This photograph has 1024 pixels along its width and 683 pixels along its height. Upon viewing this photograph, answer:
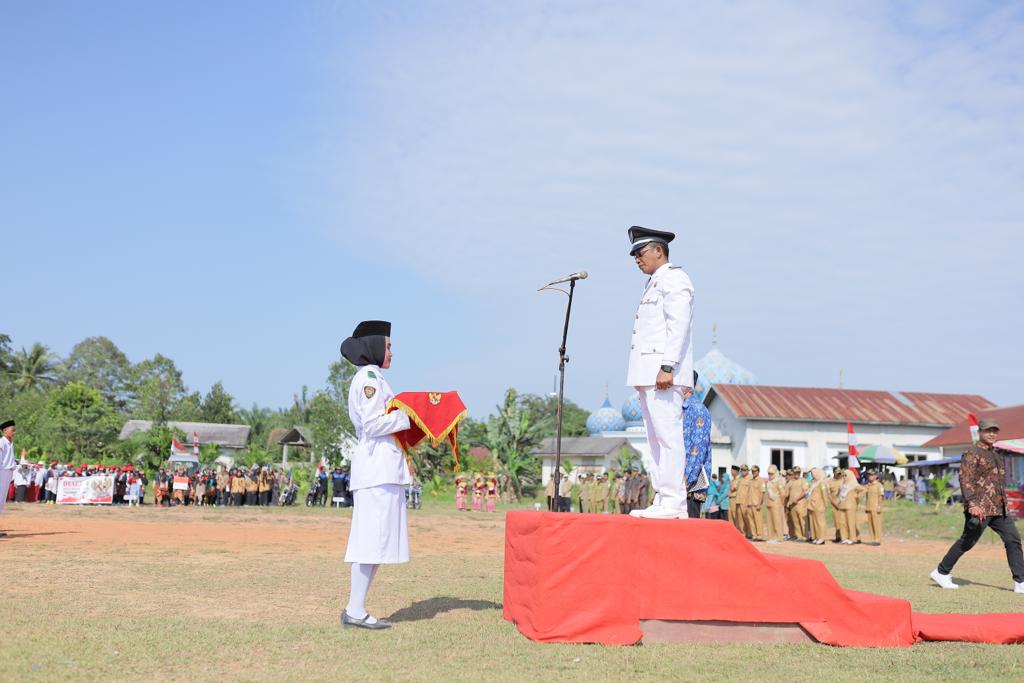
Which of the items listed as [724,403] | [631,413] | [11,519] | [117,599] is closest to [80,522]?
[11,519]

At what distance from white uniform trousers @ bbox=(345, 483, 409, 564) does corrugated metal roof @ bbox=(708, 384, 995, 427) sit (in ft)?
115

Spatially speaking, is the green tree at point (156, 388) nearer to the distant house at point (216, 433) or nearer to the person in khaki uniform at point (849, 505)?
the distant house at point (216, 433)

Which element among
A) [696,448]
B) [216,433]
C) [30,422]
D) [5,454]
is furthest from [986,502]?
[216,433]

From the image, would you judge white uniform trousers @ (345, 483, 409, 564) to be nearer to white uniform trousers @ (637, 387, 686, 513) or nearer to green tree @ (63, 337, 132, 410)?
white uniform trousers @ (637, 387, 686, 513)

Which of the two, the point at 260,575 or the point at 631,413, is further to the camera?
the point at 631,413

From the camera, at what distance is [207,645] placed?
17.9 feet

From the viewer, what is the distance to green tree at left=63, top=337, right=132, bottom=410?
8031 cm

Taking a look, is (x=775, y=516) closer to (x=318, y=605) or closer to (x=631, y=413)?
(x=318, y=605)

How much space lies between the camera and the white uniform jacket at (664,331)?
615cm

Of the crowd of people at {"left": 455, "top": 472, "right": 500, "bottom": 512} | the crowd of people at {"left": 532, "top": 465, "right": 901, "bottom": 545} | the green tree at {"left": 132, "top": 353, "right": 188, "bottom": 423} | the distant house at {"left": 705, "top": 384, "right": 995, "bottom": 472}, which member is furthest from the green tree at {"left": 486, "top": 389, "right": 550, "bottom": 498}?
the green tree at {"left": 132, "top": 353, "right": 188, "bottom": 423}

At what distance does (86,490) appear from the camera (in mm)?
30344

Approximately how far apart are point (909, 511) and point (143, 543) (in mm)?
20314

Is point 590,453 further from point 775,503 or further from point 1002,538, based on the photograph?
point 1002,538

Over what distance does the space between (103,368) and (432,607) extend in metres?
82.8
